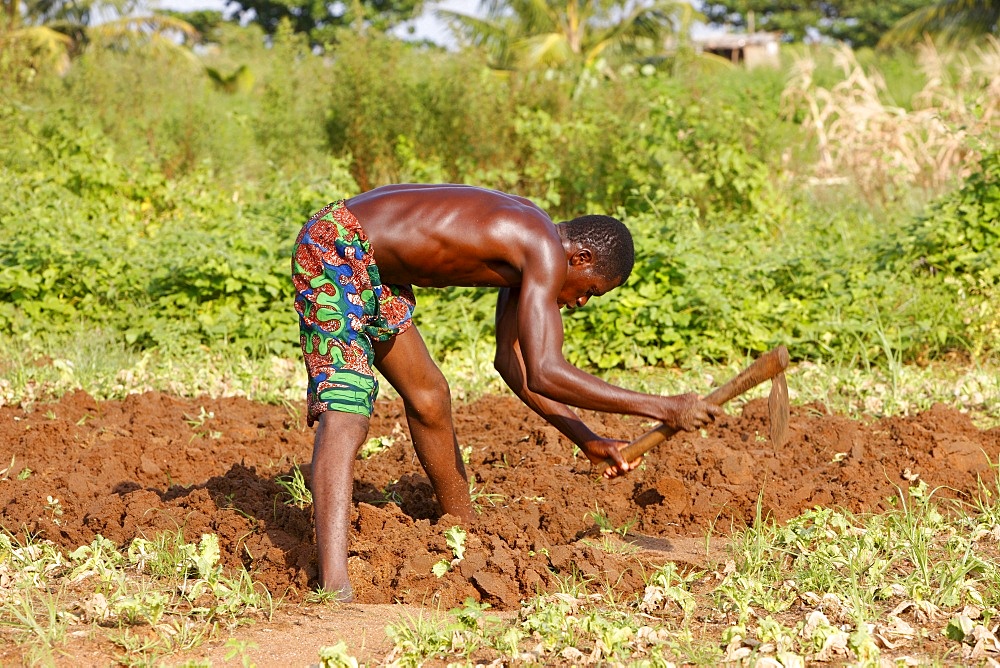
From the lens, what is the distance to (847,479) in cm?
453

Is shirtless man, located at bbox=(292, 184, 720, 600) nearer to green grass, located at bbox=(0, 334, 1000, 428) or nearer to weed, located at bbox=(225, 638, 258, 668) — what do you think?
weed, located at bbox=(225, 638, 258, 668)

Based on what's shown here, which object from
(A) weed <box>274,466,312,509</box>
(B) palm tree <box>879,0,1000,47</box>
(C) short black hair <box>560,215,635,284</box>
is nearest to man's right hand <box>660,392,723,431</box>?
(C) short black hair <box>560,215,635,284</box>

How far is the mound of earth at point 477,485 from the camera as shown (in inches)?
145

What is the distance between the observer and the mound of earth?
3.67 metres

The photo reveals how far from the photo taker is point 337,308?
3.66m

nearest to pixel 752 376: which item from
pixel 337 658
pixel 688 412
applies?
pixel 688 412

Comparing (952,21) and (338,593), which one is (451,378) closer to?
(338,593)

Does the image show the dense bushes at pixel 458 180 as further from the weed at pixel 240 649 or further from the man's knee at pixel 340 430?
the weed at pixel 240 649

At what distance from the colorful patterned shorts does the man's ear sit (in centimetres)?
65

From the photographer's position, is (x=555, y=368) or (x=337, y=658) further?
(x=555, y=368)

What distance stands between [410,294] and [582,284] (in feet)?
2.09

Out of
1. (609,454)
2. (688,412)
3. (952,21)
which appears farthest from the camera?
(952,21)

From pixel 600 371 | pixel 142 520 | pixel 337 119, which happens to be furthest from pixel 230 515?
pixel 337 119

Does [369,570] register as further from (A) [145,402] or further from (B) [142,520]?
(A) [145,402]
